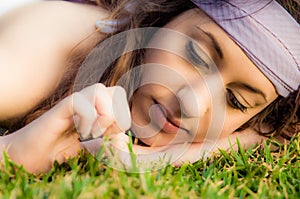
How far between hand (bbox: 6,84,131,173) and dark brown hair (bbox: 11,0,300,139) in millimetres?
548

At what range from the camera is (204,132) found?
2.23 meters

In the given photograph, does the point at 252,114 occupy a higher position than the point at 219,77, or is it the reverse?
the point at 219,77

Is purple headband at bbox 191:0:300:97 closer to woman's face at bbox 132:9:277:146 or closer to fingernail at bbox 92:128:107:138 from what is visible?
woman's face at bbox 132:9:277:146

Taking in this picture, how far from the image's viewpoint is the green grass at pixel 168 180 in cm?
123

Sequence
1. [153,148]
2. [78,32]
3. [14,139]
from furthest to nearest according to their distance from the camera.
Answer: [78,32], [153,148], [14,139]

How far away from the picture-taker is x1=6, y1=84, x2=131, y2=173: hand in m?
1.53

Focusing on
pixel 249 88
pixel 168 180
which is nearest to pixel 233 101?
pixel 249 88

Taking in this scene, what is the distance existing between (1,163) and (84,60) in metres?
0.95

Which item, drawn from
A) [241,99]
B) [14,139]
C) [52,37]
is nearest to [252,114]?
[241,99]

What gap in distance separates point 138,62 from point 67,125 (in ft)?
2.63

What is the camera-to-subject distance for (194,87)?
2064 mm

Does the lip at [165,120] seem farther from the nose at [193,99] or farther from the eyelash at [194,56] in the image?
the eyelash at [194,56]

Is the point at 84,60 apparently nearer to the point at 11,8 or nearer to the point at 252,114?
the point at 11,8

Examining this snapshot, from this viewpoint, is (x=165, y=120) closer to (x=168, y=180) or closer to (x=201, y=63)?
(x=201, y=63)
